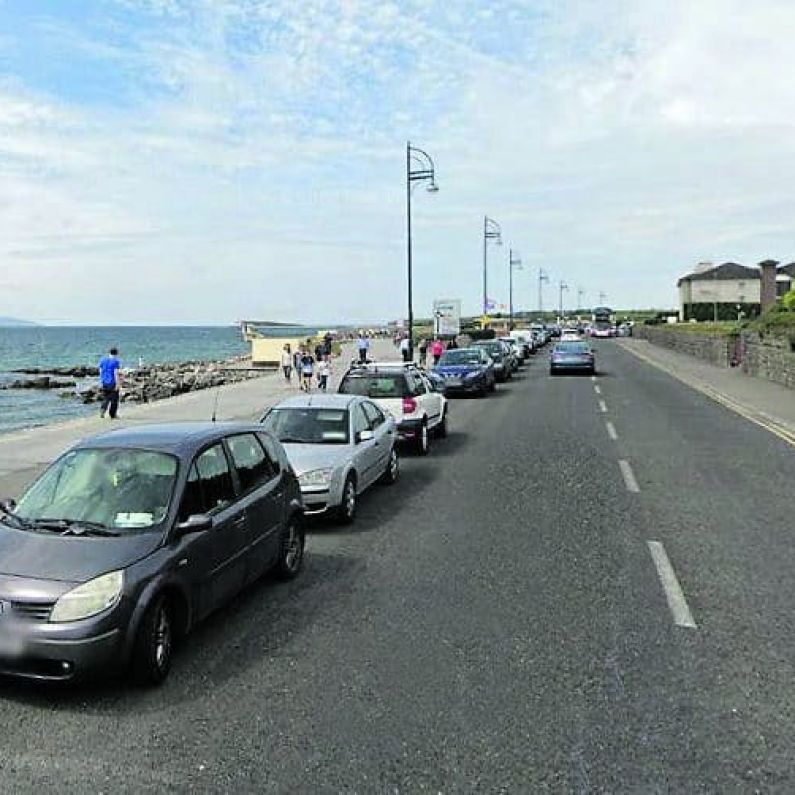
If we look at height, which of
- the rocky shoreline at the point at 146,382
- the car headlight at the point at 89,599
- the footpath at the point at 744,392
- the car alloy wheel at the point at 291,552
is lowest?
the rocky shoreline at the point at 146,382

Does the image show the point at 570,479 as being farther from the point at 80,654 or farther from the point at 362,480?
the point at 80,654

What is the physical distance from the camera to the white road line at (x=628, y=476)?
12375mm

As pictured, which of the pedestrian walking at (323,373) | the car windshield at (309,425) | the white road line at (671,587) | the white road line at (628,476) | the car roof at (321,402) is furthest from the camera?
the pedestrian walking at (323,373)

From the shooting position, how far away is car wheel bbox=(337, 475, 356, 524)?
10312 mm

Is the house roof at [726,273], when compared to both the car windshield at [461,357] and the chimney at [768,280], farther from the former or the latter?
the car windshield at [461,357]

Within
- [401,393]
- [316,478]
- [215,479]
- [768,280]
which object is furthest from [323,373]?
[768,280]

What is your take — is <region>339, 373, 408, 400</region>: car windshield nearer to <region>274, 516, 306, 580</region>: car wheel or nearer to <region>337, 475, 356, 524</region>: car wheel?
<region>337, 475, 356, 524</region>: car wheel

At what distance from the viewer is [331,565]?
859 cm

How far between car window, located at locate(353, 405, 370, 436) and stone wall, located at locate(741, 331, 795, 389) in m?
20.9

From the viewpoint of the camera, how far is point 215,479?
22.4 ft

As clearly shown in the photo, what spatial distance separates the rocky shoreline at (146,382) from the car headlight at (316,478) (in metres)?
28.9

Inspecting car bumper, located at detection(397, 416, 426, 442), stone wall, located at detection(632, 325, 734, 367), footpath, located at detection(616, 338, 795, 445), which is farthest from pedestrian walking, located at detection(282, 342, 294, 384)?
stone wall, located at detection(632, 325, 734, 367)

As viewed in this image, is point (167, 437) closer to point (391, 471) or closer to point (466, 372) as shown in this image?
point (391, 471)

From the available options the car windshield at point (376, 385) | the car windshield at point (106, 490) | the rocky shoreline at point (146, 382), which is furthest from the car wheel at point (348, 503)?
the rocky shoreline at point (146, 382)
